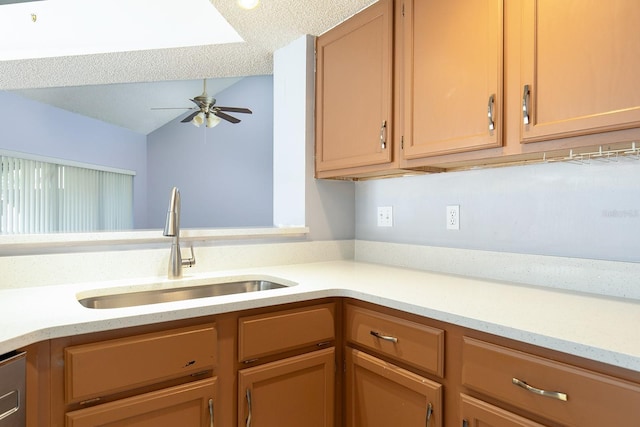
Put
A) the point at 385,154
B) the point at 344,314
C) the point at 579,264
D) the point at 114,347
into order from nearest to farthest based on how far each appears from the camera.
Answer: the point at 114,347 → the point at 579,264 → the point at 344,314 → the point at 385,154

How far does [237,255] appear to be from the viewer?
A: 1.93 meters

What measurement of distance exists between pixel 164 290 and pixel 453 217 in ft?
4.07

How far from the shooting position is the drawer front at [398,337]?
3.82 feet

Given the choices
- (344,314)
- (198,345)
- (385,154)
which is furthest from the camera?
(385,154)

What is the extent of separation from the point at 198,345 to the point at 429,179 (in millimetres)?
1223

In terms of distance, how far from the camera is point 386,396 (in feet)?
4.33

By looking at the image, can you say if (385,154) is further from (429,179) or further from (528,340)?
(528,340)

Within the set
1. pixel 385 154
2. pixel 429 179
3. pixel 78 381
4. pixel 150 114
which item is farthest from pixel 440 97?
pixel 150 114

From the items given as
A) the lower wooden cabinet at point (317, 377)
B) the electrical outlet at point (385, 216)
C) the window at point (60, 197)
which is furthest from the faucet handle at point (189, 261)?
the window at point (60, 197)

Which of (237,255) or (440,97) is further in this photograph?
(237,255)

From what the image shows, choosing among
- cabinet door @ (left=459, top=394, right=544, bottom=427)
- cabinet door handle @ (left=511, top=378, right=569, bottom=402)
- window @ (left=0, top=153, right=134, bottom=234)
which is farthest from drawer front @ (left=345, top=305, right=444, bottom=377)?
window @ (left=0, top=153, right=134, bottom=234)

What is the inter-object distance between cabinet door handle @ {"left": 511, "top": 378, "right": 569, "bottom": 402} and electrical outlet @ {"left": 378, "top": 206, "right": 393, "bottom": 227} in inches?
45.6

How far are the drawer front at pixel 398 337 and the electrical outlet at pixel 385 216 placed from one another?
0.73m

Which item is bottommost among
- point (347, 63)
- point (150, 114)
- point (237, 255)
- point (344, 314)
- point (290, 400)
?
point (290, 400)
